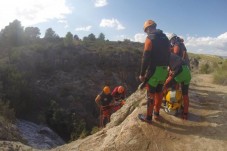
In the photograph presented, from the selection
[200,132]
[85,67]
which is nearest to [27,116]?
[85,67]

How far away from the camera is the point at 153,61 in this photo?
24.7ft

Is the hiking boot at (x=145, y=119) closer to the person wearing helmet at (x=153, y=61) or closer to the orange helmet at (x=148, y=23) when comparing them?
the person wearing helmet at (x=153, y=61)

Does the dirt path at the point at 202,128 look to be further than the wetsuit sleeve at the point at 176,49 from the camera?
No

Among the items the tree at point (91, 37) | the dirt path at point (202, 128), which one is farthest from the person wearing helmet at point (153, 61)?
the tree at point (91, 37)

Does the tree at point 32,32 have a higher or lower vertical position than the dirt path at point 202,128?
higher

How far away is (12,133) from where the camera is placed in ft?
32.7

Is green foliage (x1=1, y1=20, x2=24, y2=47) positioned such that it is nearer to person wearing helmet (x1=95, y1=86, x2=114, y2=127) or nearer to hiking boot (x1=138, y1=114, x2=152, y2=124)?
person wearing helmet (x1=95, y1=86, x2=114, y2=127)

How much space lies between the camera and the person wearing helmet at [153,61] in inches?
292

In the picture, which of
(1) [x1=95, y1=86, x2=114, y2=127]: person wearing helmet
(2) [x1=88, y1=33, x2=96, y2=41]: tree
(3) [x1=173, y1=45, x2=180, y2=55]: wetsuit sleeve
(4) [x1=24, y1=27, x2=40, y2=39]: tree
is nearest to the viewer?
(3) [x1=173, y1=45, x2=180, y2=55]: wetsuit sleeve

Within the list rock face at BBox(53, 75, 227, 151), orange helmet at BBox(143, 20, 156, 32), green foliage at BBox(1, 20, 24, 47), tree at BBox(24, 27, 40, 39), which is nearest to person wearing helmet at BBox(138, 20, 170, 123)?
orange helmet at BBox(143, 20, 156, 32)

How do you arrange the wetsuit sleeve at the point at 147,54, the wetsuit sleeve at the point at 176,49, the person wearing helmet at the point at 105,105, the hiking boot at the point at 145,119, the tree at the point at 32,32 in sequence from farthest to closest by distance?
the tree at the point at 32,32, the person wearing helmet at the point at 105,105, the wetsuit sleeve at the point at 176,49, the hiking boot at the point at 145,119, the wetsuit sleeve at the point at 147,54

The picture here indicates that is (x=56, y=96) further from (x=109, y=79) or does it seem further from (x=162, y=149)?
(x=162, y=149)

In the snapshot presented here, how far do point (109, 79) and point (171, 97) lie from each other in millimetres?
37513

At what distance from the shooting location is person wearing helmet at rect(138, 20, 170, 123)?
741 cm
